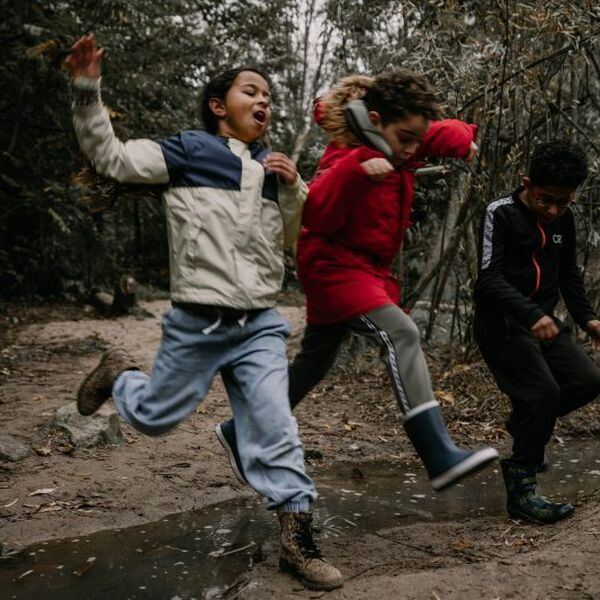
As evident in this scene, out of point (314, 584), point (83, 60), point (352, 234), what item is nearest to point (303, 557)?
point (314, 584)

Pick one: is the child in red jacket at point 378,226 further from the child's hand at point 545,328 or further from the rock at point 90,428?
the rock at point 90,428

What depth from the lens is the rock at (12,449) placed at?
4.18m

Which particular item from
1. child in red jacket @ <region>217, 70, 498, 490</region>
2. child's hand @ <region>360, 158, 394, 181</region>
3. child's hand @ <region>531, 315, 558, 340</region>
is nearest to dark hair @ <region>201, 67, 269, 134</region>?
child in red jacket @ <region>217, 70, 498, 490</region>

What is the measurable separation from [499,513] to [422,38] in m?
3.82

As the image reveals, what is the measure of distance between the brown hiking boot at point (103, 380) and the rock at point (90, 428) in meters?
1.14

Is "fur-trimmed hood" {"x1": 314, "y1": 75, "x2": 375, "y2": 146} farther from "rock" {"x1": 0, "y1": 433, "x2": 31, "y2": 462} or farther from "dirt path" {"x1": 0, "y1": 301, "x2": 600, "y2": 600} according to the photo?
"rock" {"x1": 0, "y1": 433, "x2": 31, "y2": 462}

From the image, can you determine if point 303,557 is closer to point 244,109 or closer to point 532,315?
point 532,315

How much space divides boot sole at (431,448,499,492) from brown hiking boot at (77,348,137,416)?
1.44m

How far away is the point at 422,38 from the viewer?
5.77 m

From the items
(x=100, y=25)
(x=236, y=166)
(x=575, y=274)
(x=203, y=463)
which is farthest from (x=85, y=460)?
(x=100, y=25)

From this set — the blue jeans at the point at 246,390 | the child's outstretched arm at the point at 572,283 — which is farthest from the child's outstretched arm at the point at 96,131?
the child's outstretched arm at the point at 572,283

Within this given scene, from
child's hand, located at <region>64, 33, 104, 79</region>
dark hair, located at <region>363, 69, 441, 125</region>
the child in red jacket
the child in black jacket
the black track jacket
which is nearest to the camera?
child's hand, located at <region>64, 33, 104, 79</region>

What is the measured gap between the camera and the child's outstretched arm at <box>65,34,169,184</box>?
2574 mm

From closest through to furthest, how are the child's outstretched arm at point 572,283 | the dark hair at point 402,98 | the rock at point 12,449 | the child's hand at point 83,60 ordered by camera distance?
1. the child's hand at point 83,60
2. the dark hair at point 402,98
3. the child's outstretched arm at point 572,283
4. the rock at point 12,449
